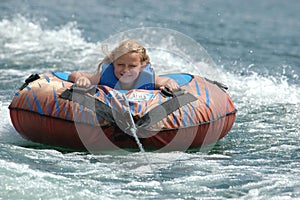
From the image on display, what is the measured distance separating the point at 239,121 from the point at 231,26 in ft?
22.6

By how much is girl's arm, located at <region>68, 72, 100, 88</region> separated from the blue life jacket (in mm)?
60

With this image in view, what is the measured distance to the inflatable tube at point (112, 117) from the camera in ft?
16.2

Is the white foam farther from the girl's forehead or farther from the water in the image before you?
the girl's forehead

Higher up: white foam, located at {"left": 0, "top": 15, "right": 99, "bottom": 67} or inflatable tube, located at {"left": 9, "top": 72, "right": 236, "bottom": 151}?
white foam, located at {"left": 0, "top": 15, "right": 99, "bottom": 67}

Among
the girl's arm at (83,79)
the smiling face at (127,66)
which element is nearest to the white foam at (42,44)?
the girl's arm at (83,79)

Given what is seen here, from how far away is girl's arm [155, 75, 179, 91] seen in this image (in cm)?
536

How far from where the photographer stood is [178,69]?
8.98 metres

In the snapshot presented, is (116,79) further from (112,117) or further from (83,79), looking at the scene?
(112,117)

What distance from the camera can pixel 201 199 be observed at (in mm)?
4070

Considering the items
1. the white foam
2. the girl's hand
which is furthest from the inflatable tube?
the white foam

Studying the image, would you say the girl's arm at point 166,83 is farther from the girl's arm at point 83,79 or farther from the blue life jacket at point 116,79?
the girl's arm at point 83,79

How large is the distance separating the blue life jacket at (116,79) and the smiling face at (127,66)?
0.25ft

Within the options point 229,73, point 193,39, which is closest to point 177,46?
point 193,39

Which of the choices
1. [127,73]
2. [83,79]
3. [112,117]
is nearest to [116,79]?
[127,73]
